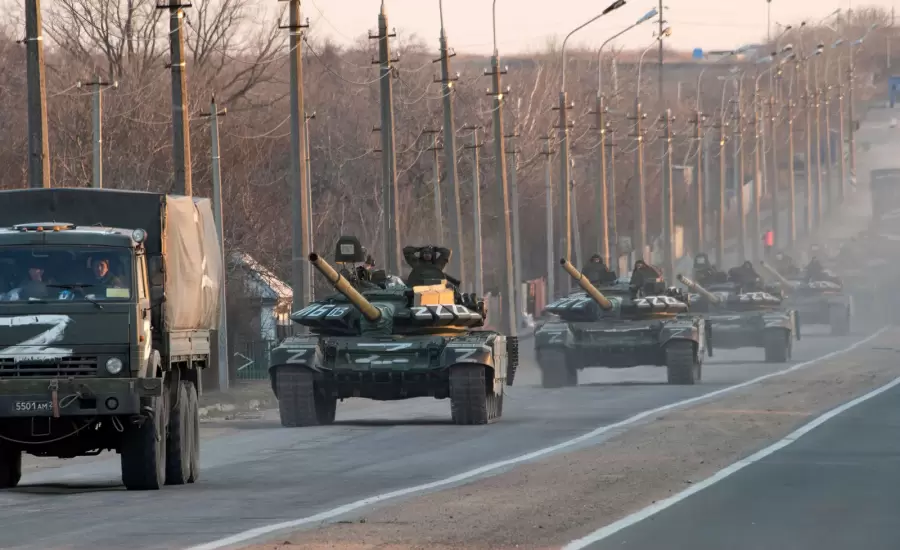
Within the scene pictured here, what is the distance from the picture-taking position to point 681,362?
126 feet

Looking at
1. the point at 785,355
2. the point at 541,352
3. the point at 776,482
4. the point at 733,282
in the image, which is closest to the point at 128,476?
the point at 776,482

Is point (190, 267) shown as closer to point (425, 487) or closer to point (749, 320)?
point (425, 487)

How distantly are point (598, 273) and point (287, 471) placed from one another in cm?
2049

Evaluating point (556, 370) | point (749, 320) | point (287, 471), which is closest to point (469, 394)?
point (287, 471)

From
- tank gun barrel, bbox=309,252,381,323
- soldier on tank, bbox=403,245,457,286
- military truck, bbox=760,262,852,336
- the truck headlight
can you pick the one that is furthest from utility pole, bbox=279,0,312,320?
military truck, bbox=760,262,852,336

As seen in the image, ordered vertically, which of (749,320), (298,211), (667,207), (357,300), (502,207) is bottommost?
(749,320)

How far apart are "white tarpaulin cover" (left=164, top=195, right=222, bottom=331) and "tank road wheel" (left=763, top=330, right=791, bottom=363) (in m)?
30.5

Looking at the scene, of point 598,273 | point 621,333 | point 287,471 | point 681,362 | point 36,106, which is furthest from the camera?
point 598,273

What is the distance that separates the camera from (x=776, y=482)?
18312 millimetres

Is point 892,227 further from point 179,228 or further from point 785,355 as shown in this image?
point 179,228

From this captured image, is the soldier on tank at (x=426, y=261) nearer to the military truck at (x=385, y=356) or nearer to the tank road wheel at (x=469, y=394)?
the military truck at (x=385, y=356)

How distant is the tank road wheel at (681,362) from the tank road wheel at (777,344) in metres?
10.6

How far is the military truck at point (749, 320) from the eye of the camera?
162 ft

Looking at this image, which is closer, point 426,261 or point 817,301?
point 426,261
